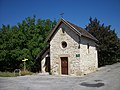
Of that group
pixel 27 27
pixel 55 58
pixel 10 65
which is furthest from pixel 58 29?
pixel 10 65

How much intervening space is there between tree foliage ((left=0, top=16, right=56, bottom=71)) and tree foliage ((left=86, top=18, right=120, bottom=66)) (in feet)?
30.6

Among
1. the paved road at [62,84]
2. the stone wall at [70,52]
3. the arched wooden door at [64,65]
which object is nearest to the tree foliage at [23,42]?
the stone wall at [70,52]

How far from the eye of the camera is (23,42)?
25.5 meters

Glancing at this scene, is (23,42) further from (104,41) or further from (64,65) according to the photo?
(104,41)

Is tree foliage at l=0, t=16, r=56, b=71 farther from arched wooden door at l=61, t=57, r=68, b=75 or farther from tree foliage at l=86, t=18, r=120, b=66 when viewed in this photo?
tree foliage at l=86, t=18, r=120, b=66

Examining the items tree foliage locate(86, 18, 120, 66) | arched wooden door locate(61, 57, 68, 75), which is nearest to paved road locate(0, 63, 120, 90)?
arched wooden door locate(61, 57, 68, 75)

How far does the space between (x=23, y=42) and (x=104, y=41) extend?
46.1 feet

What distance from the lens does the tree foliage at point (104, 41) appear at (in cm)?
2977

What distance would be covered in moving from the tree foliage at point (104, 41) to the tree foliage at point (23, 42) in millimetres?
9327

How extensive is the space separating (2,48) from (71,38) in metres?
11.9

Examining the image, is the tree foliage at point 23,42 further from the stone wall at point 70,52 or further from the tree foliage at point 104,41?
the tree foliage at point 104,41

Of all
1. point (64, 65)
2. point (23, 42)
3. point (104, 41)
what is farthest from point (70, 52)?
point (104, 41)

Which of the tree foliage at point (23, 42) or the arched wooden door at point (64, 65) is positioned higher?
the tree foliage at point (23, 42)

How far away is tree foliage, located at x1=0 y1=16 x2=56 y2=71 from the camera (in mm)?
24422
